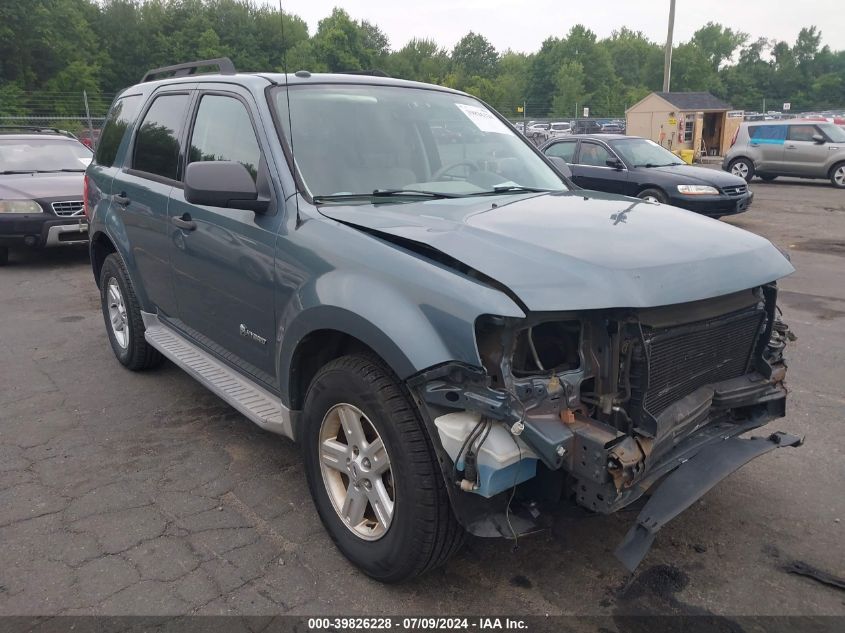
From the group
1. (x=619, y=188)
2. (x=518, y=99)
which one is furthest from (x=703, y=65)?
(x=619, y=188)

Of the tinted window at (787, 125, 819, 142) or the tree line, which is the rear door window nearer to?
the tree line

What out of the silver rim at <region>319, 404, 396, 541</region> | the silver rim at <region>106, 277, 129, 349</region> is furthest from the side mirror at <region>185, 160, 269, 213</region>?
the silver rim at <region>106, 277, 129, 349</region>

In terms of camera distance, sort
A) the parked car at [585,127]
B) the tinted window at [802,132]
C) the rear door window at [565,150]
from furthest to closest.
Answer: the parked car at [585,127] → the tinted window at [802,132] → the rear door window at [565,150]

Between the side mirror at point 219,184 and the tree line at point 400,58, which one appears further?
the tree line at point 400,58

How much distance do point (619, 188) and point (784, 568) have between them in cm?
1004

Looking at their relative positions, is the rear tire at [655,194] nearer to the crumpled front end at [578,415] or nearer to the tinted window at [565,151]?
the tinted window at [565,151]

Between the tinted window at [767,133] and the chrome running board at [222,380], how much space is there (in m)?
19.8

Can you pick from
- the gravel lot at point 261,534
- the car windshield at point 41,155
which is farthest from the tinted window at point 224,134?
the car windshield at point 41,155

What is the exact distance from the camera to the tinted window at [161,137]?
4105mm

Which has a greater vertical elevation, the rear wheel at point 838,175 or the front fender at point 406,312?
the front fender at point 406,312

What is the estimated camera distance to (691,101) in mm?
30438

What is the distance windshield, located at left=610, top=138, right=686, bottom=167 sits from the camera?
40.3ft

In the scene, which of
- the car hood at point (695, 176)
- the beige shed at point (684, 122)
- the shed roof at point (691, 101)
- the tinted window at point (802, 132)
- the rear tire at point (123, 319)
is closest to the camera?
the rear tire at point (123, 319)

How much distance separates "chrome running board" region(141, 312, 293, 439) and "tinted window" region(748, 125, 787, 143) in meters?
19.8
